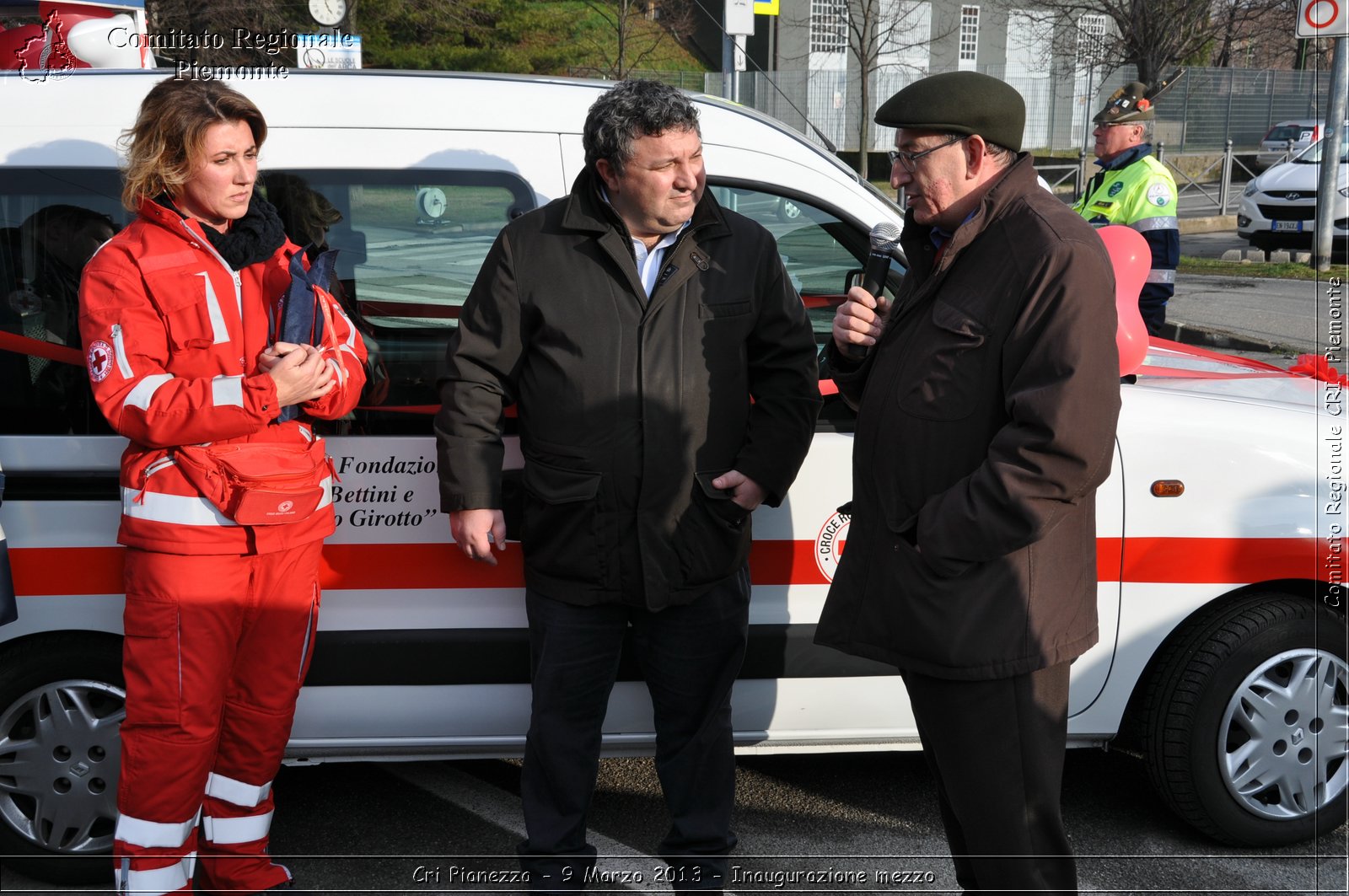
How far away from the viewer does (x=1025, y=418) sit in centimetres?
201

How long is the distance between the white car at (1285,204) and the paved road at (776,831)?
1377 centimetres

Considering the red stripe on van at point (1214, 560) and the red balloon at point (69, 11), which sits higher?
the red balloon at point (69, 11)

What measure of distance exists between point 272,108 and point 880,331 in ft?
5.49

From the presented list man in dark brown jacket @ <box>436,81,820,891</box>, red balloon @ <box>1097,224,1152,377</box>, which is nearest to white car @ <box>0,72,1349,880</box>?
red balloon @ <box>1097,224,1152,377</box>

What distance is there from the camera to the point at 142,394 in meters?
2.49

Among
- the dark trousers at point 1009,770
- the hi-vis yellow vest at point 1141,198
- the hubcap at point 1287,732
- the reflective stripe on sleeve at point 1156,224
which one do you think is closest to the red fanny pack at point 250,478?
the dark trousers at point 1009,770

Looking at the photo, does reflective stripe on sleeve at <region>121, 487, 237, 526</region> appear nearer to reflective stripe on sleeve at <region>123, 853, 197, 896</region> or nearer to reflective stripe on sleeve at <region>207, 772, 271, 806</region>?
reflective stripe on sleeve at <region>207, 772, 271, 806</region>

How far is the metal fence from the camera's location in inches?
1064

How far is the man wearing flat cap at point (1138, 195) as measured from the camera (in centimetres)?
579

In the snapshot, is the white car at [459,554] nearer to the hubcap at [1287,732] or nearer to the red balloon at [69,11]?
the hubcap at [1287,732]

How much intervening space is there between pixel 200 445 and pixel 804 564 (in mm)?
1511

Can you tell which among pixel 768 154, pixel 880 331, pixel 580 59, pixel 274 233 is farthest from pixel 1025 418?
pixel 580 59

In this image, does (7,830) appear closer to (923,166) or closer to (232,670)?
(232,670)

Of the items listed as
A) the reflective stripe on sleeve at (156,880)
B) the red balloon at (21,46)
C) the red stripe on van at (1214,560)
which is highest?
the red balloon at (21,46)
